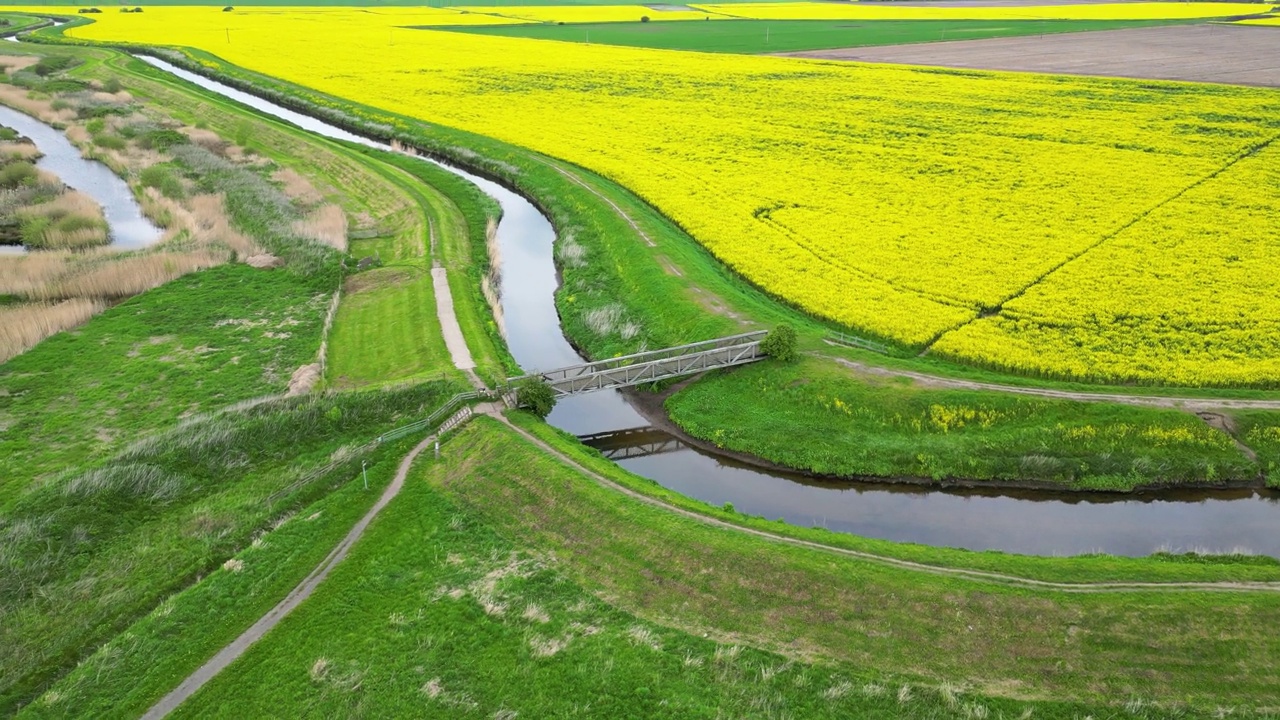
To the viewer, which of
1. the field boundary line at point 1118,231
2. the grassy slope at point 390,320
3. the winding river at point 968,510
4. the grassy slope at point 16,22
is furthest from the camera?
the grassy slope at point 16,22

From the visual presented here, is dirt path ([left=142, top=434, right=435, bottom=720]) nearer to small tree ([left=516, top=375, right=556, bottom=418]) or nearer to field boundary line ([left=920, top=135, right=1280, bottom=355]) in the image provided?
small tree ([left=516, top=375, right=556, bottom=418])

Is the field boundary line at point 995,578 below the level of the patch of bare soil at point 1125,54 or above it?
below

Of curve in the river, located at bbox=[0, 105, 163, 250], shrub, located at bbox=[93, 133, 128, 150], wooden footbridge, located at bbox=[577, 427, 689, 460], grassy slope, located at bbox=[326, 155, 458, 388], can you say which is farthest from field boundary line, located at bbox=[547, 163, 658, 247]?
shrub, located at bbox=[93, 133, 128, 150]

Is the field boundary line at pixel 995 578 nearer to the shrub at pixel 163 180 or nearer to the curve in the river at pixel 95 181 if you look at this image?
the curve in the river at pixel 95 181

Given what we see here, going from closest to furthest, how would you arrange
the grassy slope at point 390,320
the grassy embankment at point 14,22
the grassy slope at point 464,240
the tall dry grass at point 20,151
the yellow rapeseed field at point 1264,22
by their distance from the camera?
the grassy slope at point 390,320 < the grassy slope at point 464,240 < the tall dry grass at point 20,151 < the yellow rapeseed field at point 1264,22 < the grassy embankment at point 14,22

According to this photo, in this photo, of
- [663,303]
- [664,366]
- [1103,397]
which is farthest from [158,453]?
[1103,397]

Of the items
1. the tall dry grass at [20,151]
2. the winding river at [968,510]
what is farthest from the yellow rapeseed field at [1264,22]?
the tall dry grass at [20,151]

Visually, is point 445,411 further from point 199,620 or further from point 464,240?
point 464,240
